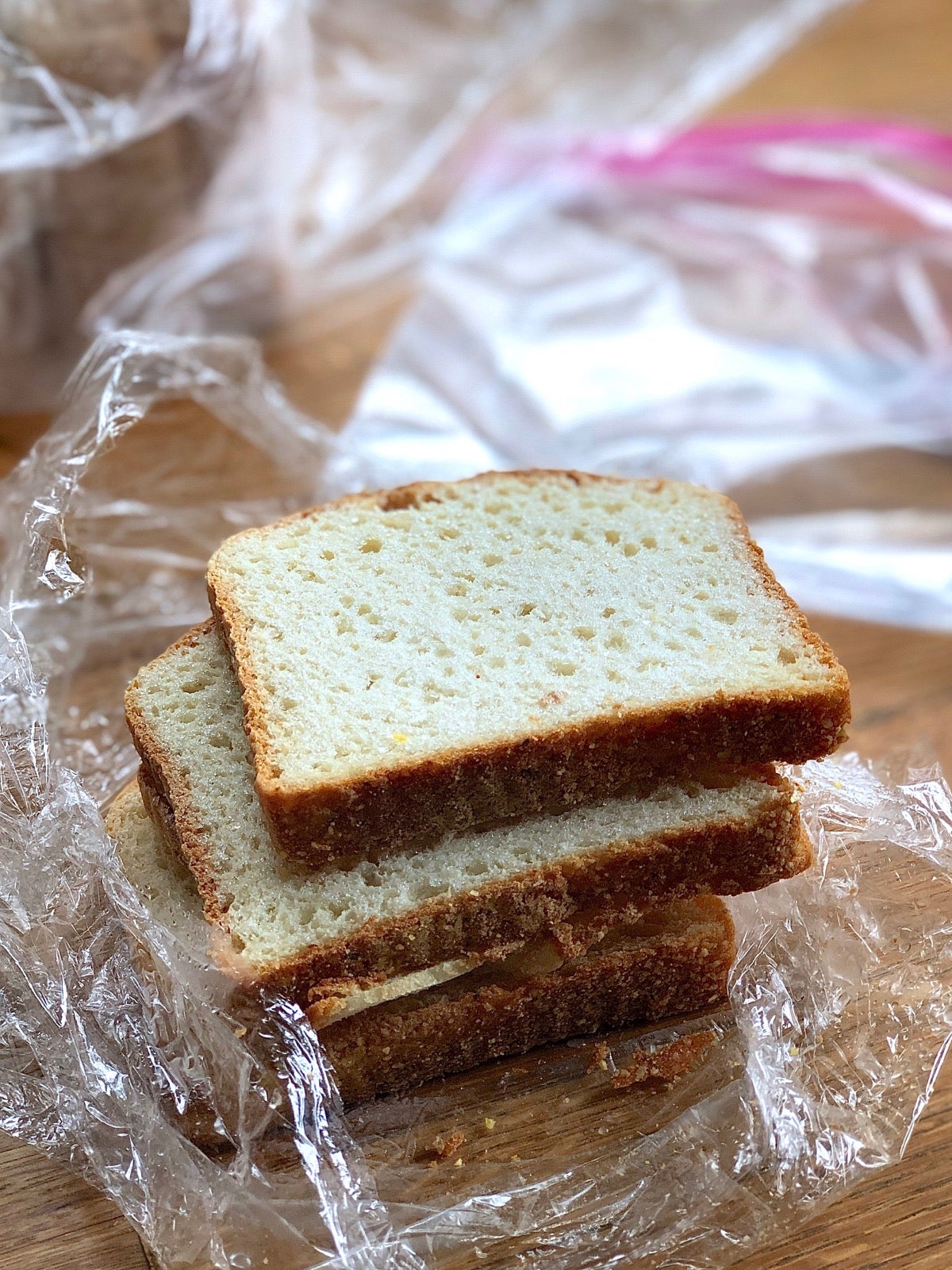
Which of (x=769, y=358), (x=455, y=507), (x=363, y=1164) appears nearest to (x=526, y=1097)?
(x=363, y=1164)

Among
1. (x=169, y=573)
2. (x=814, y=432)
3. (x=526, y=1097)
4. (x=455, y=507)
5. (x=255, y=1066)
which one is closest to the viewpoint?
(x=255, y=1066)

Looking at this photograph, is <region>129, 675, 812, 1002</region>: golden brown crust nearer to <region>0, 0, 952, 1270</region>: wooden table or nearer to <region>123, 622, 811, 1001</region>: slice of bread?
<region>123, 622, 811, 1001</region>: slice of bread

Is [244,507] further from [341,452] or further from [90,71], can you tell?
[90,71]

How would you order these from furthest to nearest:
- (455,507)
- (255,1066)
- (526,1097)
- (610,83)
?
(610,83), (455,507), (526,1097), (255,1066)

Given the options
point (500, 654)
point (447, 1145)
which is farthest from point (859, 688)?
point (447, 1145)

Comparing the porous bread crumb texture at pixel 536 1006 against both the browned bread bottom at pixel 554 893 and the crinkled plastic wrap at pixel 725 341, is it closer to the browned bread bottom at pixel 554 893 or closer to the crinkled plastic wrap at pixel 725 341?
the browned bread bottom at pixel 554 893

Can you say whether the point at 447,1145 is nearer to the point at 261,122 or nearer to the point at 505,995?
the point at 505,995

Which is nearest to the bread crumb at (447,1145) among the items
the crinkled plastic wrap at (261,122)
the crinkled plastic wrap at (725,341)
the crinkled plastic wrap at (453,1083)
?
the crinkled plastic wrap at (453,1083)

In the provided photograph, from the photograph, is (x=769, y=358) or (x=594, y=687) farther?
(x=769, y=358)
